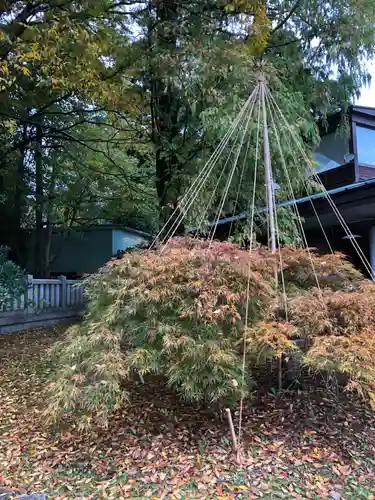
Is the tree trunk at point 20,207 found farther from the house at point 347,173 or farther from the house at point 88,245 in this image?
the house at point 347,173

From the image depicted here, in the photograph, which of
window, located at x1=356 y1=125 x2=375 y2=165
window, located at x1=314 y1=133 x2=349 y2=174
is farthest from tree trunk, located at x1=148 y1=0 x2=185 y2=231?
window, located at x1=356 y1=125 x2=375 y2=165

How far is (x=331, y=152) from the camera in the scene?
29.8ft

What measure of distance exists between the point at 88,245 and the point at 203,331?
13.4 metres

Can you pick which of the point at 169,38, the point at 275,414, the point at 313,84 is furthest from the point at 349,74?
the point at 275,414

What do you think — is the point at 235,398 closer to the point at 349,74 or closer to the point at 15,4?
the point at 15,4

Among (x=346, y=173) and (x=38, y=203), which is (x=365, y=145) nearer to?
(x=346, y=173)

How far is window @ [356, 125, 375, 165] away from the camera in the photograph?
335 inches

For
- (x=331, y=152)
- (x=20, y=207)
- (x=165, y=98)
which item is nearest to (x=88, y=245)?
(x=20, y=207)

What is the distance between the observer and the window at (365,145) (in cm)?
850

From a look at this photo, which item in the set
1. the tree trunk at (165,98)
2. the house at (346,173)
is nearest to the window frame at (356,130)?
the house at (346,173)

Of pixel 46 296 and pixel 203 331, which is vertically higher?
pixel 203 331

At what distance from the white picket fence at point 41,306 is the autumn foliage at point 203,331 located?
16.8 feet

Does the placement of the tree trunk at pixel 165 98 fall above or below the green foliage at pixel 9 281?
above

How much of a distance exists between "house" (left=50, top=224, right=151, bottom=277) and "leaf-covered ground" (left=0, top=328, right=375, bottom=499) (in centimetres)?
1149
